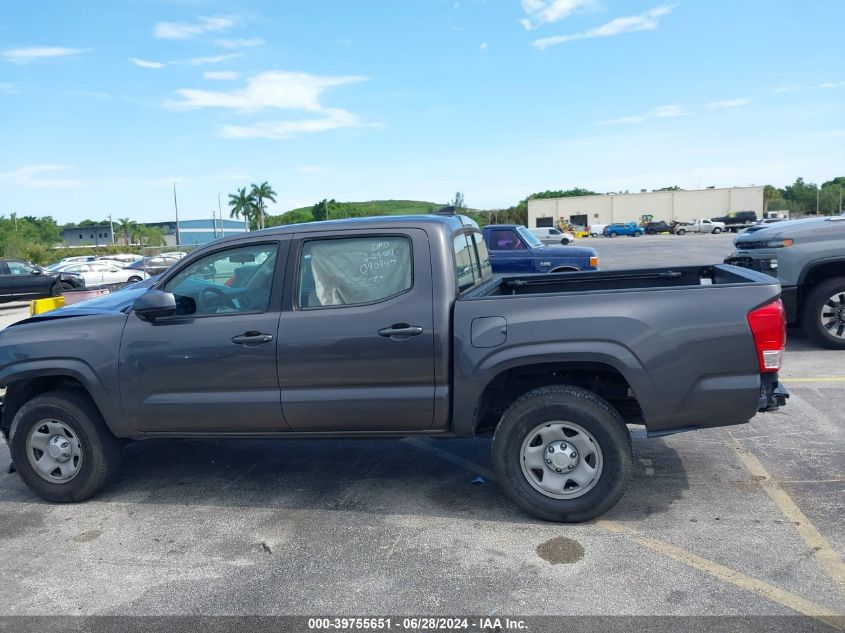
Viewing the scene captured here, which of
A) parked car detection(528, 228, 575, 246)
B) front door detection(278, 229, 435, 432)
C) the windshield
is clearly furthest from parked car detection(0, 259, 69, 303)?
parked car detection(528, 228, 575, 246)

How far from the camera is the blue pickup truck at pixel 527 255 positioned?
1294 centimetres

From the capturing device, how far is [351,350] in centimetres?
422

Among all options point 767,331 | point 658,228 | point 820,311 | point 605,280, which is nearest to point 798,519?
point 767,331

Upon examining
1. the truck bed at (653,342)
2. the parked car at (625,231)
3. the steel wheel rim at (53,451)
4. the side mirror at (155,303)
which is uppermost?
the parked car at (625,231)

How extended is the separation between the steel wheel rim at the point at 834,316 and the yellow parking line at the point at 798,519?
4.03 m

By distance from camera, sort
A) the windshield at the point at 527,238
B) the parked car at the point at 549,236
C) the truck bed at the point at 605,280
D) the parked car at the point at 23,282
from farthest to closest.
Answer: the parked car at the point at 549,236 < the parked car at the point at 23,282 < the windshield at the point at 527,238 < the truck bed at the point at 605,280

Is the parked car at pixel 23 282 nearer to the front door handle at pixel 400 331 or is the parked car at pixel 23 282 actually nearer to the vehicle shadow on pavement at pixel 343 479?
the vehicle shadow on pavement at pixel 343 479

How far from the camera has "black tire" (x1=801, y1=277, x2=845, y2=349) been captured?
8250 millimetres

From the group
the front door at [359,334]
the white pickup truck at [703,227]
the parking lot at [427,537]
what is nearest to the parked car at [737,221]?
the white pickup truck at [703,227]

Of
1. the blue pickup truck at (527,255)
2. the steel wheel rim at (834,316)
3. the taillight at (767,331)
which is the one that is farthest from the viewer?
the blue pickup truck at (527,255)

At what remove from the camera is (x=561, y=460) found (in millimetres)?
4062

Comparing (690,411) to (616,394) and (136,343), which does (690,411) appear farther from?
(136,343)

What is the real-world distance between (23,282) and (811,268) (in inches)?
853

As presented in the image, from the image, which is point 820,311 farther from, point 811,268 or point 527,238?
point 527,238
